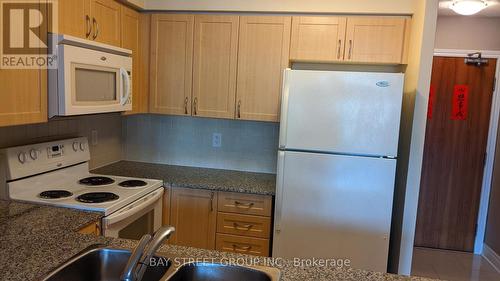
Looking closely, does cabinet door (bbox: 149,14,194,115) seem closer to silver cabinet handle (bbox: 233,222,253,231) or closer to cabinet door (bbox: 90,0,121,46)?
cabinet door (bbox: 90,0,121,46)

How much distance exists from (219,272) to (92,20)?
1.74 metres

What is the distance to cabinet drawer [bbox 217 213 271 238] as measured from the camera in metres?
2.58

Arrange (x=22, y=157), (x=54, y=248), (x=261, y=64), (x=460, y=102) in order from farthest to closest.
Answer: (x=460, y=102) → (x=261, y=64) → (x=22, y=157) → (x=54, y=248)

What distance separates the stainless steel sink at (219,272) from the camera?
1261 mm

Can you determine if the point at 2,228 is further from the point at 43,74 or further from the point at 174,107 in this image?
the point at 174,107

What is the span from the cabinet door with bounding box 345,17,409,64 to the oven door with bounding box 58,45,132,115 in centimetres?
154

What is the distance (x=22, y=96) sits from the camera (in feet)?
5.89

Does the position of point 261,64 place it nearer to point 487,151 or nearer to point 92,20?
point 92,20

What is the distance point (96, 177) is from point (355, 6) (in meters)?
2.14

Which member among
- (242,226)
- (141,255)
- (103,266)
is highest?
(141,255)

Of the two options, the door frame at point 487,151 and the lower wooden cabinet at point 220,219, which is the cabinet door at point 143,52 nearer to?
the lower wooden cabinet at point 220,219

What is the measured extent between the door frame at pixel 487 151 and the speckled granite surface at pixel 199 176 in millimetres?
2208

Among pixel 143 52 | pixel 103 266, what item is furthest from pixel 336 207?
pixel 143 52

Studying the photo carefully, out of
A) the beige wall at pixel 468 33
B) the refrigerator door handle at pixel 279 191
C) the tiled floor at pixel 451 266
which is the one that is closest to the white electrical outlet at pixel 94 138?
the refrigerator door handle at pixel 279 191
